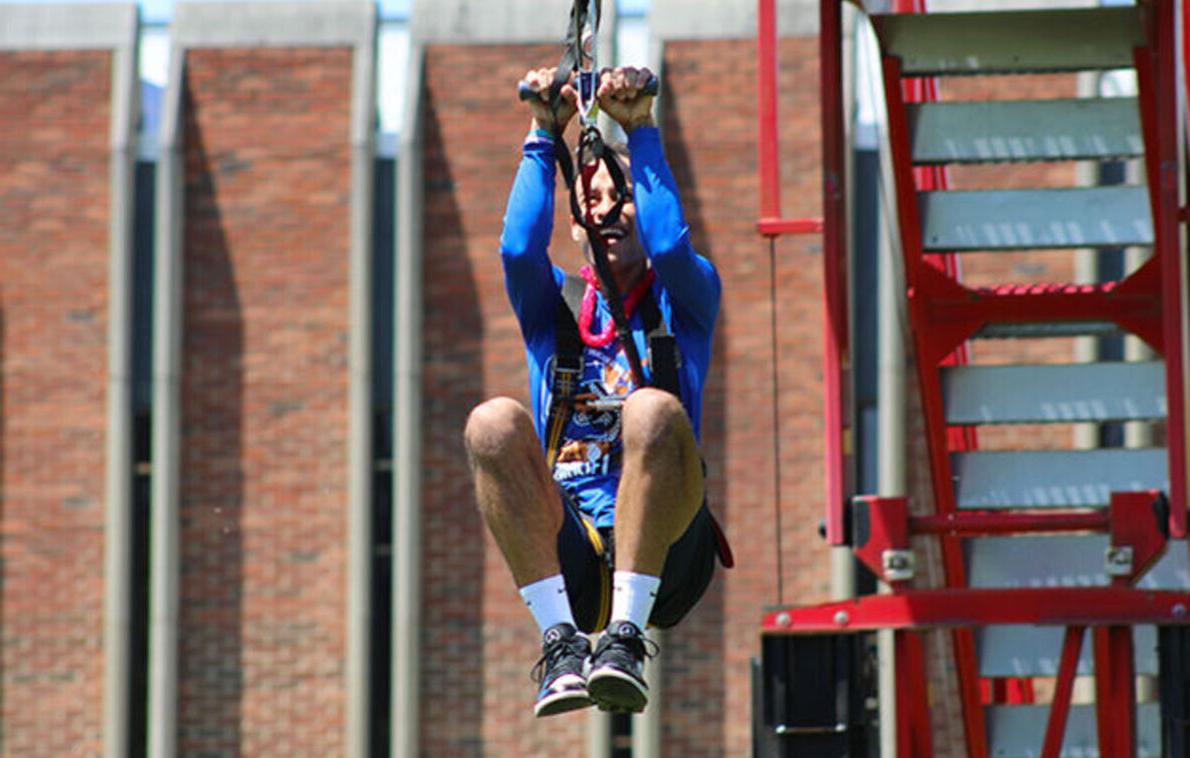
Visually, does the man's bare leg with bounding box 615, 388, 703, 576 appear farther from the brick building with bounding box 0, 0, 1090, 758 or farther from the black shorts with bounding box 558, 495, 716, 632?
the brick building with bounding box 0, 0, 1090, 758

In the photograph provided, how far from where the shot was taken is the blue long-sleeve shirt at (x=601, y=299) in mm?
6660

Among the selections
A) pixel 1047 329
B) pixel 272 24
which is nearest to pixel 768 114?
pixel 1047 329

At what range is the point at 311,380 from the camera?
18.3 m

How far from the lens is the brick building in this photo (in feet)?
58.6

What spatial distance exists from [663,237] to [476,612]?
1149cm

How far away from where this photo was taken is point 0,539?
1828cm

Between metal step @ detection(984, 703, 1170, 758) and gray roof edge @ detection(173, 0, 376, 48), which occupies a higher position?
gray roof edge @ detection(173, 0, 376, 48)

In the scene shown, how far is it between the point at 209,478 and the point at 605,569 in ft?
38.2

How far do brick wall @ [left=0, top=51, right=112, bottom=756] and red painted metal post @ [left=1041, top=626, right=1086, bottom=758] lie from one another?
8648 mm

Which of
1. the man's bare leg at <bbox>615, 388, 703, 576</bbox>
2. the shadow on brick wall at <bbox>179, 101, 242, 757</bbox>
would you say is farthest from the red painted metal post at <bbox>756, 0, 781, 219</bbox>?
the shadow on brick wall at <bbox>179, 101, 242, 757</bbox>

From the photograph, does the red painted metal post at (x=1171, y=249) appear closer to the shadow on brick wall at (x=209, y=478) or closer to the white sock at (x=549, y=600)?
the white sock at (x=549, y=600)

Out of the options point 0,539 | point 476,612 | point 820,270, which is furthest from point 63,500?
point 820,270

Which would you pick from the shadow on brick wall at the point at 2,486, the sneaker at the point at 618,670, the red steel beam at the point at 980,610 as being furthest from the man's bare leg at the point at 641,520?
the shadow on brick wall at the point at 2,486

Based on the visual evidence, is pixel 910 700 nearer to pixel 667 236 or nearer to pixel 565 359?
pixel 565 359
